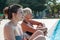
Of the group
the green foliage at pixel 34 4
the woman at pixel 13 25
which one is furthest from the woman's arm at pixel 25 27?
the green foliage at pixel 34 4

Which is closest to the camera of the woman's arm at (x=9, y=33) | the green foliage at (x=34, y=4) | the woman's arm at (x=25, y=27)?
the woman's arm at (x=9, y=33)

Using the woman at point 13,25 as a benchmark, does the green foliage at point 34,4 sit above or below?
below

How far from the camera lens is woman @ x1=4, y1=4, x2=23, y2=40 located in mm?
2152

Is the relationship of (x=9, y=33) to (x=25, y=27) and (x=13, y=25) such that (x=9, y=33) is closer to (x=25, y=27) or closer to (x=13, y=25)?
(x=13, y=25)

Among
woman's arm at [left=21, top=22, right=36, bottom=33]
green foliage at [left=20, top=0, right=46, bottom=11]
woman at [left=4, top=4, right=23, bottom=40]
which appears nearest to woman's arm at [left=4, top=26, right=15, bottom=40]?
woman at [left=4, top=4, right=23, bottom=40]

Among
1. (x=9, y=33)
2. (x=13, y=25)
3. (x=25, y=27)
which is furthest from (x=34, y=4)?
(x=9, y=33)

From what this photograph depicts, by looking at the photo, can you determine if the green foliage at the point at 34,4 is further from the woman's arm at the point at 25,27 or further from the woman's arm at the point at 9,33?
the woman's arm at the point at 9,33

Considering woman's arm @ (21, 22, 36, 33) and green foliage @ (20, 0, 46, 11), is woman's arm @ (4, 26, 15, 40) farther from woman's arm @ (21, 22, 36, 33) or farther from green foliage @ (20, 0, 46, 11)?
green foliage @ (20, 0, 46, 11)

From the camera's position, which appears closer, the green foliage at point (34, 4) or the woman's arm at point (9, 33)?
the woman's arm at point (9, 33)

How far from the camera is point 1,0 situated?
30625 millimetres

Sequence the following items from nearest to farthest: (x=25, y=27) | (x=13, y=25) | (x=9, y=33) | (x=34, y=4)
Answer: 1. (x=9, y=33)
2. (x=13, y=25)
3. (x=25, y=27)
4. (x=34, y=4)

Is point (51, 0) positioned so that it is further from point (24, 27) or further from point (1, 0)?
point (24, 27)

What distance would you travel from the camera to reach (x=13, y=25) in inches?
88.7

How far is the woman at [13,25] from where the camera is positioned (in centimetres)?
215
